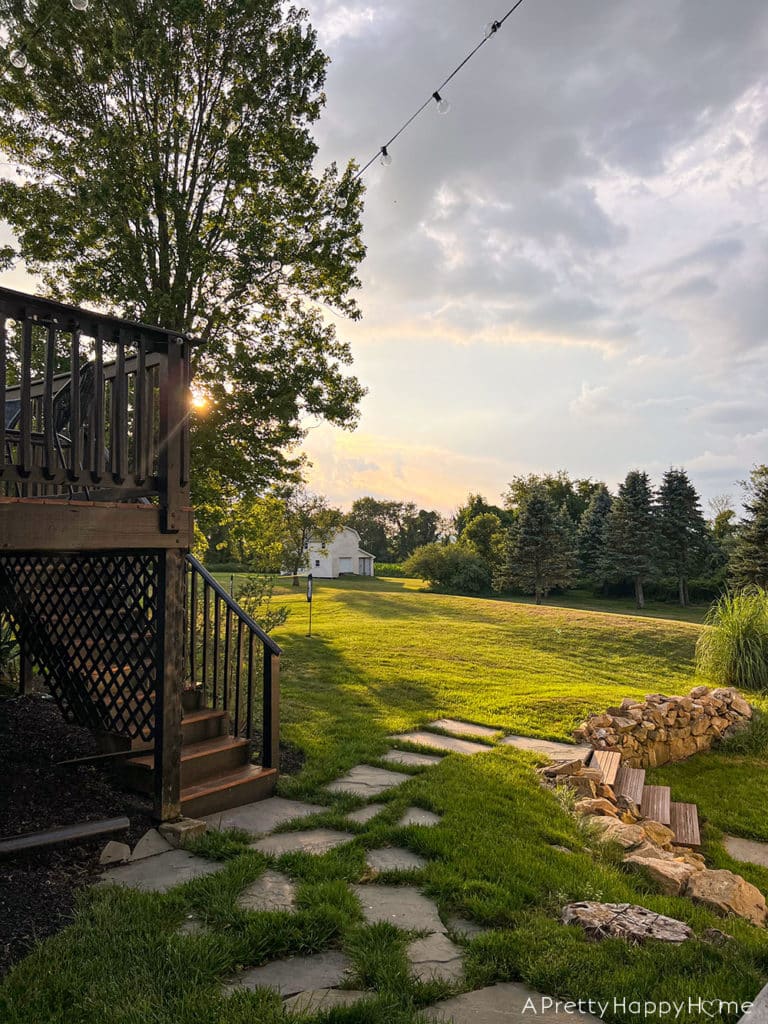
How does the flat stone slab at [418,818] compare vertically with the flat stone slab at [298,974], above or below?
below

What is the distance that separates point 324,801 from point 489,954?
1926 mm

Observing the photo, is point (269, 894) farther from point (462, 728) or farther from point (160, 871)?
point (462, 728)

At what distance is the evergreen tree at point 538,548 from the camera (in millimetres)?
30656

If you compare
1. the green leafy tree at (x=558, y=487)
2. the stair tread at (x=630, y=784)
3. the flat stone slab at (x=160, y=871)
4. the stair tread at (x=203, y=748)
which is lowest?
the stair tread at (x=630, y=784)

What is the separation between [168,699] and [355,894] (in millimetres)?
1582

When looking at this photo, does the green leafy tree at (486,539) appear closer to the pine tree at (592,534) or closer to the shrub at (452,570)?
the shrub at (452,570)

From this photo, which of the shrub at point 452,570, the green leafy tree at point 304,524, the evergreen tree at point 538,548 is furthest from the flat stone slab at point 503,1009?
the shrub at point 452,570

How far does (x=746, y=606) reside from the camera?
33.9ft

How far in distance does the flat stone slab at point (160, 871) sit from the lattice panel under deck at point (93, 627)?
2.81 ft

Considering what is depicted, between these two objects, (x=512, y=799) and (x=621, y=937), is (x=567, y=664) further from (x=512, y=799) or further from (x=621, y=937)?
(x=621, y=937)

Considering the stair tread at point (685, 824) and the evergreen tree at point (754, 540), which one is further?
the evergreen tree at point (754, 540)

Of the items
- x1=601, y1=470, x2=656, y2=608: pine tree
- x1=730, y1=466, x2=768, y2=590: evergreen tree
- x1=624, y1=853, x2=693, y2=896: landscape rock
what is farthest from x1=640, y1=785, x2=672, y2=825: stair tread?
x1=601, y1=470, x2=656, y2=608: pine tree

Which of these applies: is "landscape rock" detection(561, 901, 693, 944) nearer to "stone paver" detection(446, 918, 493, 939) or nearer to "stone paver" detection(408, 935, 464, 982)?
"stone paver" detection(446, 918, 493, 939)

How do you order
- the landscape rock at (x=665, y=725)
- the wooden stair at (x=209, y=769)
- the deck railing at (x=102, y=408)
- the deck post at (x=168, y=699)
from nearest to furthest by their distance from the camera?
1. the deck railing at (x=102, y=408)
2. the deck post at (x=168, y=699)
3. the wooden stair at (x=209, y=769)
4. the landscape rock at (x=665, y=725)
